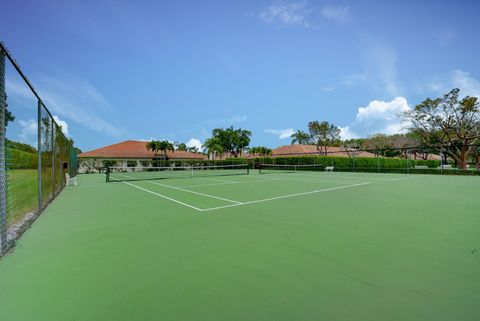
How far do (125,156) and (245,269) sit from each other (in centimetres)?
4681

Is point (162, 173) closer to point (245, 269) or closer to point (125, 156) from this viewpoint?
point (125, 156)

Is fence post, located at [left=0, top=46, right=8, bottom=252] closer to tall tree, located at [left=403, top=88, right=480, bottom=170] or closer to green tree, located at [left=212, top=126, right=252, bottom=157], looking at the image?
tall tree, located at [left=403, top=88, right=480, bottom=170]

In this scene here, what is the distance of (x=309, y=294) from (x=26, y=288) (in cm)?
238

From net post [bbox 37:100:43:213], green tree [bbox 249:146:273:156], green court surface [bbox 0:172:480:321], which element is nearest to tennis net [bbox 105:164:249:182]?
net post [bbox 37:100:43:213]

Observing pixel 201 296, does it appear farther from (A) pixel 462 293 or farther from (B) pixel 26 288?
(A) pixel 462 293

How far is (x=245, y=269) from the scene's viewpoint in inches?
94.3

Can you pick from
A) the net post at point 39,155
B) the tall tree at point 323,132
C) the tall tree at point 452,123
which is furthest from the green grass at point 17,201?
the tall tree at point 323,132

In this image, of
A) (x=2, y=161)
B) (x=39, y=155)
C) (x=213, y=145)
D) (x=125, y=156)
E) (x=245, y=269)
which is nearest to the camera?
(x=245, y=269)

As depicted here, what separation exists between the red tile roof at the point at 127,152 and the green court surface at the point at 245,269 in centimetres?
4376

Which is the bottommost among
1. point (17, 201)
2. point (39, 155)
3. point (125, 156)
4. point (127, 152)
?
point (17, 201)

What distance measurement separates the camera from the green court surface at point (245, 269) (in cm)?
177

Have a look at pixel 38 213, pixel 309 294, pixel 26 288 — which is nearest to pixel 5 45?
pixel 26 288

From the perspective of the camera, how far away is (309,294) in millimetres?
1938

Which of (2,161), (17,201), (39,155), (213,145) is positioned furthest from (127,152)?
(2,161)
